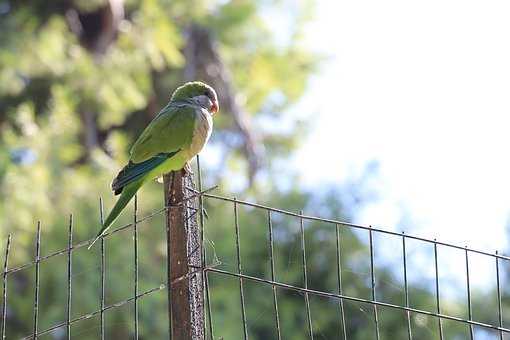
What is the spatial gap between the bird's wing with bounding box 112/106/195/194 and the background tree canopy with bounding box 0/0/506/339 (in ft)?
11.5

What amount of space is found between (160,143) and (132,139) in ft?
23.3

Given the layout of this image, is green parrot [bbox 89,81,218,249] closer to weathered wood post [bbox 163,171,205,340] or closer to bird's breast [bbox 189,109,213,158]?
bird's breast [bbox 189,109,213,158]

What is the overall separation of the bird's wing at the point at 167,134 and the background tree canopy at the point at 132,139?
349 cm

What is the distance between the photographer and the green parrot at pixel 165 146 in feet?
12.3

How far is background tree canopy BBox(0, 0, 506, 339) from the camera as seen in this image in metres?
8.27

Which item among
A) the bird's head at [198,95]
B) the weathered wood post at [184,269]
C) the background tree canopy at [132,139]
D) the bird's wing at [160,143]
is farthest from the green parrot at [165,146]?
the background tree canopy at [132,139]

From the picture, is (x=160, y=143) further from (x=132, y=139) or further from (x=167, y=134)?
(x=132, y=139)

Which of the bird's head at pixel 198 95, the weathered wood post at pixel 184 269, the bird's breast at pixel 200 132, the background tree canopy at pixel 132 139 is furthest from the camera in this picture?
the background tree canopy at pixel 132 139

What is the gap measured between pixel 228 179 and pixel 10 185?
2933mm

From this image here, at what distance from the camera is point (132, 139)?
10.9m

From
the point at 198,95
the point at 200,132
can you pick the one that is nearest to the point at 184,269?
the point at 200,132

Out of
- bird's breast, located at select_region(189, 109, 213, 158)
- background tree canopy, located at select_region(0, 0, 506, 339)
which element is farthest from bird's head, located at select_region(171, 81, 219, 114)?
background tree canopy, located at select_region(0, 0, 506, 339)

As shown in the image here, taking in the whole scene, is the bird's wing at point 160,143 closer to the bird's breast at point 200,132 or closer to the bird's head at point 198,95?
the bird's breast at point 200,132

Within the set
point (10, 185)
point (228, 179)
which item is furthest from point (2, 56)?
point (228, 179)
